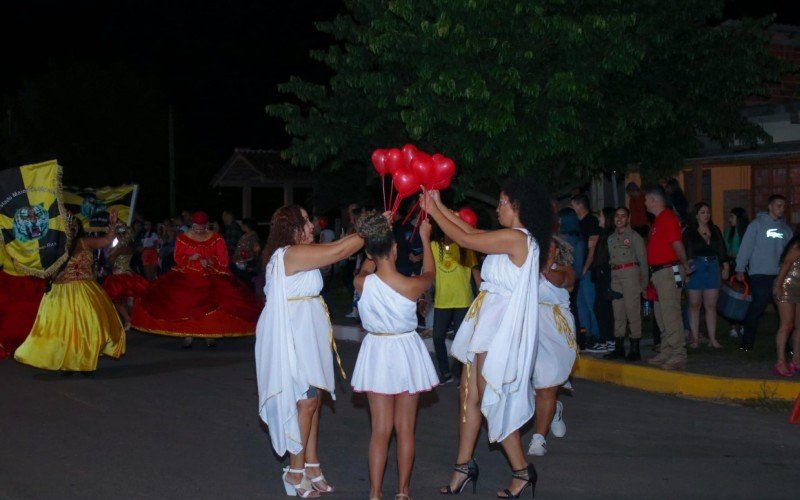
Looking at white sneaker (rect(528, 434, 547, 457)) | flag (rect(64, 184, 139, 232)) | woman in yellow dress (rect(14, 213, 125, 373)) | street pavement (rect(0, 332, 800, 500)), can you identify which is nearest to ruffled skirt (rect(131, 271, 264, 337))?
woman in yellow dress (rect(14, 213, 125, 373))

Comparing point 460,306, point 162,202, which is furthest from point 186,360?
point 162,202

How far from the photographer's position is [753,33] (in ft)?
55.9

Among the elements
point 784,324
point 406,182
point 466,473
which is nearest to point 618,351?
point 784,324

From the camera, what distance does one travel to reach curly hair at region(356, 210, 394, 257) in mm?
6582

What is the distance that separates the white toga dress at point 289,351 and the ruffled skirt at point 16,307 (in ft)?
24.8

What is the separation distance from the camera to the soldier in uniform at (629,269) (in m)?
12.2

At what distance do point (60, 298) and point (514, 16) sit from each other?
7067 millimetres

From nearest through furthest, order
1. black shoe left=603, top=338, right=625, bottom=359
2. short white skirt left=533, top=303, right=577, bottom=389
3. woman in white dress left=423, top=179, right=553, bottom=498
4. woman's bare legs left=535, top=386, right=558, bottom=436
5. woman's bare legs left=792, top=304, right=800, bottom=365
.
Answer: woman in white dress left=423, top=179, right=553, bottom=498
short white skirt left=533, top=303, right=577, bottom=389
woman's bare legs left=535, top=386, right=558, bottom=436
woman's bare legs left=792, top=304, right=800, bottom=365
black shoe left=603, top=338, right=625, bottom=359

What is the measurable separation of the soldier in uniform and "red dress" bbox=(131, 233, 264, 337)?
520 centimetres

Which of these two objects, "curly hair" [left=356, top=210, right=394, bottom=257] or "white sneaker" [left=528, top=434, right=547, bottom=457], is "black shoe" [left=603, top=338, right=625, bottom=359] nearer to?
"white sneaker" [left=528, top=434, right=547, bottom=457]

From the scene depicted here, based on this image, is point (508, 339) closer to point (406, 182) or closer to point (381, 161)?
point (406, 182)

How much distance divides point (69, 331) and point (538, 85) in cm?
688

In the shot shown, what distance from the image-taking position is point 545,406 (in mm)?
7980

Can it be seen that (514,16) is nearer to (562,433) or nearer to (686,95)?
(686,95)
